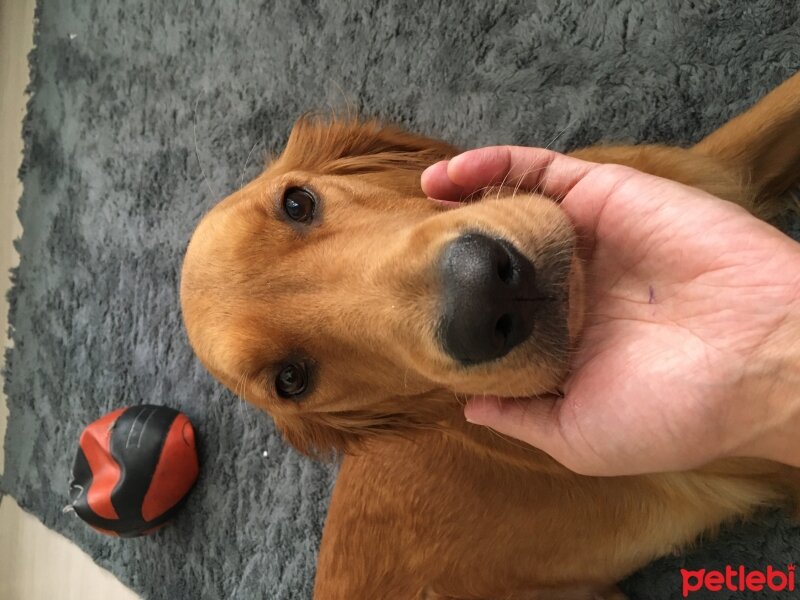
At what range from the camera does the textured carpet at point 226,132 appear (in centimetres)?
242

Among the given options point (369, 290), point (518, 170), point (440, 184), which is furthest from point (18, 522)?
point (518, 170)

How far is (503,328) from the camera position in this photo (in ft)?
4.38

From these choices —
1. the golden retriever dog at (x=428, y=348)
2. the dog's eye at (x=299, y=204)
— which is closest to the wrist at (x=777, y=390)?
the golden retriever dog at (x=428, y=348)

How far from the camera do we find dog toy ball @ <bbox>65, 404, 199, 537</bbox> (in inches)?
123

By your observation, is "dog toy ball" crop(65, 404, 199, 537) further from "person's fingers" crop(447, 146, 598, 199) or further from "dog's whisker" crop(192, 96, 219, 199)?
"person's fingers" crop(447, 146, 598, 199)

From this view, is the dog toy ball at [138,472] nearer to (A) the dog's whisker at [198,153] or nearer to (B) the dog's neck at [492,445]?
(A) the dog's whisker at [198,153]

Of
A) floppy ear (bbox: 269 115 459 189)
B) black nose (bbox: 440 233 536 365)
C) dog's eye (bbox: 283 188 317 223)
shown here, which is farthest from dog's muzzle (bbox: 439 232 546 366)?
floppy ear (bbox: 269 115 459 189)

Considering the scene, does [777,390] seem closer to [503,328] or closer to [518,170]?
[503,328]

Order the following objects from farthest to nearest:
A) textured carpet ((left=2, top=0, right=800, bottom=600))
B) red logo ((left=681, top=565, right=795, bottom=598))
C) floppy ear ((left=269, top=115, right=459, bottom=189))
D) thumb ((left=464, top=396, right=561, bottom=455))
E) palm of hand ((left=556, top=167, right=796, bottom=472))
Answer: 1. textured carpet ((left=2, top=0, right=800, bottom=600))
2. red logo ((left=681, top=565, right=795, bottom=598))
3. floppy ear ((left=269, top=115, right=459, bottom=189))
4. thumb ((left=464, top=396, right=561, bottom=455))
5. palm of hand ((left=556, top=167, right=796, bottom=472))

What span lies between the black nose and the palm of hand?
0.31 meters

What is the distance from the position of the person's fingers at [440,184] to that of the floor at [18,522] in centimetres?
285

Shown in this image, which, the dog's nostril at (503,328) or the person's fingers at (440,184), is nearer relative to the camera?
the dog's nostril at (503,328)

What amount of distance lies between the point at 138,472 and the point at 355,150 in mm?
1995

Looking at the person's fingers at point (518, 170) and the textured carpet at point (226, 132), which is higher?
the person's fingers at point (518, 170)
